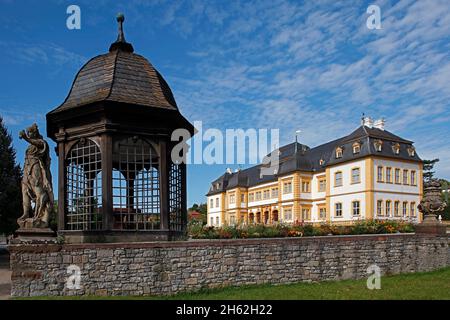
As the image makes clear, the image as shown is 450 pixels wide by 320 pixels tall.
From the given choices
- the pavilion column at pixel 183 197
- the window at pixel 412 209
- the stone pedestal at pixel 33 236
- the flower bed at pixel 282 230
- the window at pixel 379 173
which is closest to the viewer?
the stone pedestal at pixel 33 236

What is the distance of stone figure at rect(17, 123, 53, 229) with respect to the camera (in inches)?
432

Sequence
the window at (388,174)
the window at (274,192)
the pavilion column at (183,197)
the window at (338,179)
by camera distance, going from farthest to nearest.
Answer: the window at (274,192), the window at (338,179), the window at (388,174), the pavilion column at (183,197)

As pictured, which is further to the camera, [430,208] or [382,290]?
[430,208]

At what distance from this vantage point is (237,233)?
48.9 feet

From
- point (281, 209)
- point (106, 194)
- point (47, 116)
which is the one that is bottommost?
point (281, 209)

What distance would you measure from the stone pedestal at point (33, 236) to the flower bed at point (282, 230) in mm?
5206

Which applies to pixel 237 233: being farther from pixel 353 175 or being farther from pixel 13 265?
pixel 353 175

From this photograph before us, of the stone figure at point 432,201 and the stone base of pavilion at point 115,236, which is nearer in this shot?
the stone base of pavilion at point 115,236

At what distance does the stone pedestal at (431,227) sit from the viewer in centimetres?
1609

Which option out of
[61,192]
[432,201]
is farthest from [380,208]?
[61,192]

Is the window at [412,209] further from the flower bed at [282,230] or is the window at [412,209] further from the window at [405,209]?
the flower bed at [282,230]

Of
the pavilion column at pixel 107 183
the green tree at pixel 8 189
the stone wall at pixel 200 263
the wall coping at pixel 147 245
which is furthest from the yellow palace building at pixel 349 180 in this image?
the pavilion column at pixel 107 183
